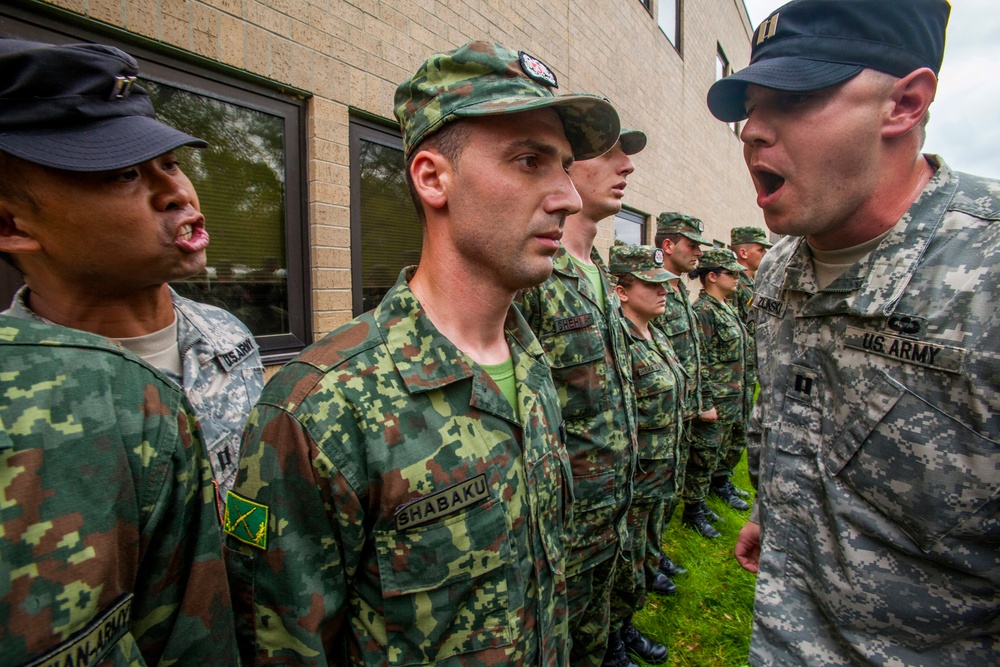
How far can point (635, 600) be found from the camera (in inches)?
110

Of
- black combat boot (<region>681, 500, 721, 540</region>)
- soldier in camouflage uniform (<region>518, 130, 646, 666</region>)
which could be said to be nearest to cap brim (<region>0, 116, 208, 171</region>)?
soldier in camouflage uniform (<region>518, 130, 646, 666</region>)

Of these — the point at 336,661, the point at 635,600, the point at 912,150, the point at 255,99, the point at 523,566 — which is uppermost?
the point at 255,99

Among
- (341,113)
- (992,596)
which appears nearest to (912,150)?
(992,596)

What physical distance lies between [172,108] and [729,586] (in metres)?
4.51

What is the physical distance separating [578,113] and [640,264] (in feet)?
7.15

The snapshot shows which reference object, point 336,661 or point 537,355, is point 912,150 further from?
point 336,661

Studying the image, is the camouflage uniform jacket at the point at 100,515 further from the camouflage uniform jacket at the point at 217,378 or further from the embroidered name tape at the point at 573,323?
the embroidered name tape at the point at 573,323

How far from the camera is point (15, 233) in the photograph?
50.2 inches

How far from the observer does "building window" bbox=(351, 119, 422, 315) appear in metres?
3.21

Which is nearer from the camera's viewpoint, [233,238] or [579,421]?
[579,421]

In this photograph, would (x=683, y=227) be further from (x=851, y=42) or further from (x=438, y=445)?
(x=438, y=445)

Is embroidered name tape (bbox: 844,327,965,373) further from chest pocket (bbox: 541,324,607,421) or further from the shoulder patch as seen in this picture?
the shoulder patch

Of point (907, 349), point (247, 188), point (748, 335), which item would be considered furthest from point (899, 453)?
point (748, 335)

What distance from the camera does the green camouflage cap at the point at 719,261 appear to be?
5063mm
